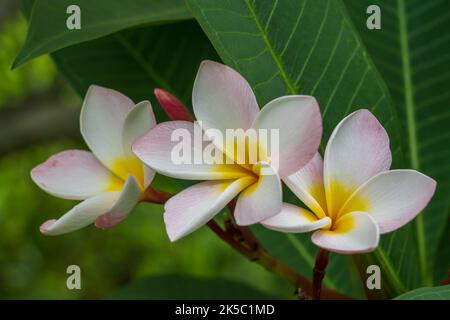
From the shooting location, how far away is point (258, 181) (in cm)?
65

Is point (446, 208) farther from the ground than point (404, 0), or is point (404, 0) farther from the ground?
point (404, 0)

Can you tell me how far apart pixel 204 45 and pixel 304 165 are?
16.9 inches

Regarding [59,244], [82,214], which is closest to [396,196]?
[82,214]

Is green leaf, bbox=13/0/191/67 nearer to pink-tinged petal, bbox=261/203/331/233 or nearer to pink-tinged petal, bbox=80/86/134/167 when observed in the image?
pink-tinged petal, bbox=80/86/134/167

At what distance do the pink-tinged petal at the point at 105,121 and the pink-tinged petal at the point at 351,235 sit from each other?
0.74 feet

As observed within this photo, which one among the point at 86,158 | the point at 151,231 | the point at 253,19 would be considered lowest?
the point at 151,231

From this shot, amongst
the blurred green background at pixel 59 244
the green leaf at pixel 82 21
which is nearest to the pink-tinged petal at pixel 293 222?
the green leaf at pixel 82 21

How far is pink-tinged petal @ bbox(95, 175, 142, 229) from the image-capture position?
677mm

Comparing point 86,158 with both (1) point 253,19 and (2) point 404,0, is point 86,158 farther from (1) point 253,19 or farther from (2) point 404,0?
(2) point 404,0

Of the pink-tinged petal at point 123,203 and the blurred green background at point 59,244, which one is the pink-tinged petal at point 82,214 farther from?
the blurred green background at point 59,244

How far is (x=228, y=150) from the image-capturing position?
667 millimetres

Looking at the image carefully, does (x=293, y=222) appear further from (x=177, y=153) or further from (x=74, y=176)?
(x=74, y=176)

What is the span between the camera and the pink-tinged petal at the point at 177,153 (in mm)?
660
